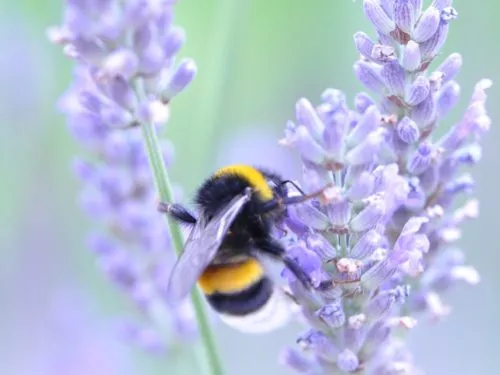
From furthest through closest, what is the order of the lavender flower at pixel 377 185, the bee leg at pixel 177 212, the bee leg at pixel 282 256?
the bee leg at pixel 177 212, the bee leg at pixel 282 256, the lavender flower at pixel 377 185

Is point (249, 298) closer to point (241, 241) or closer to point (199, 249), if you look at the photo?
point (241, 241)

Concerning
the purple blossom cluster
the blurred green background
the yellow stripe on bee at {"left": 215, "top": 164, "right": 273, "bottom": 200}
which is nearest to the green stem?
the purple blossom cluster

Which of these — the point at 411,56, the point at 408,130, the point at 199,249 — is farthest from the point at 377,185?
the point at 199,249

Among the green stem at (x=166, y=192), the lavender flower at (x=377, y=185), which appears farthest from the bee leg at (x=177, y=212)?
the lavender flower at (x=377, y=185)

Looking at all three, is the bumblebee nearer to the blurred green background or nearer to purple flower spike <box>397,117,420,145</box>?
purple flower spike <box>397,117,420,145</box>

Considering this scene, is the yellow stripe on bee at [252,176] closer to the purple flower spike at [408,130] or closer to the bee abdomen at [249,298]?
the bee abdomen at [249,298]

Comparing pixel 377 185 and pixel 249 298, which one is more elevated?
pixel 377 185

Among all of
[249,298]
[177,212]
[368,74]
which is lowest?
[249,298]
